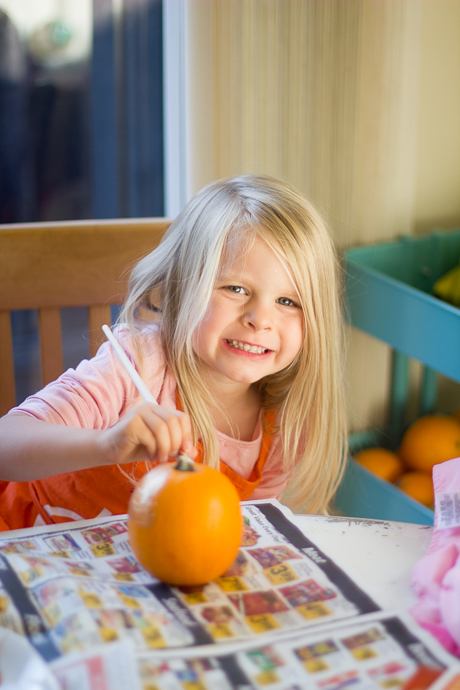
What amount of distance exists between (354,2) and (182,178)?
18.8 inches

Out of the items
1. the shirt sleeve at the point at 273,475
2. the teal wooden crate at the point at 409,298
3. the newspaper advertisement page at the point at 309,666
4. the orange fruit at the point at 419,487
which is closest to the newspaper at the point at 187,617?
the newspaper advertisement page at the point at 309,666

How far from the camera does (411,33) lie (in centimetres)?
147

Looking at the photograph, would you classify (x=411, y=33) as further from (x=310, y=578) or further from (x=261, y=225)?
(x=310, y=578)

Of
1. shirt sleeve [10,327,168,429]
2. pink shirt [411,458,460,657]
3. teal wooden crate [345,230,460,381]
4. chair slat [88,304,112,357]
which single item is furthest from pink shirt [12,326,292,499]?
teal wooden crate [345,230,460,381]

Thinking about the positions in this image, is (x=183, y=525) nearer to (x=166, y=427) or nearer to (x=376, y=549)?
(x=166, y=427)

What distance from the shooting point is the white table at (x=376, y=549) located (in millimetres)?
578

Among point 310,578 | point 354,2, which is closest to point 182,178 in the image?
point 354,2

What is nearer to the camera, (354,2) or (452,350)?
(452,350)

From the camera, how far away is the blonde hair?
0.84 meters

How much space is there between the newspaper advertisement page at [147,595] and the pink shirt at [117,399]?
0.18 meters

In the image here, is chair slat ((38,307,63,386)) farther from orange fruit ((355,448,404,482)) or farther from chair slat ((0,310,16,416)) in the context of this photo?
orange fruit ((355,448,404,482))

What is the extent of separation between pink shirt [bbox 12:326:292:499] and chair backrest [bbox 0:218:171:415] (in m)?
0.11

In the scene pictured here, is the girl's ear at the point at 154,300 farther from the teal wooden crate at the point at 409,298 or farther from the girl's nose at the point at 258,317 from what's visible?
the teal wooden crate at the point at 409,298

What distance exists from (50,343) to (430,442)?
0.87 metres
